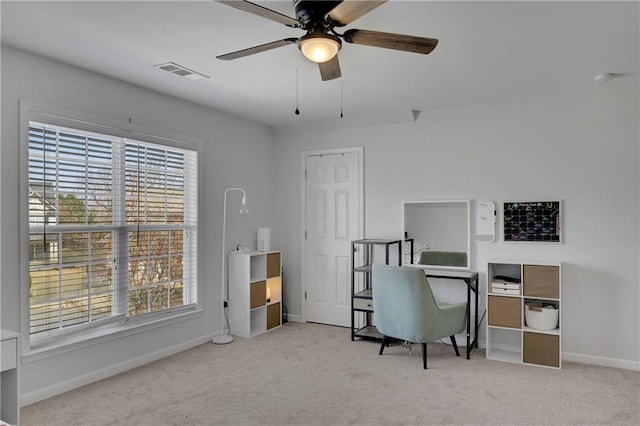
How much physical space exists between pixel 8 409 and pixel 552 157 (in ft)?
14.9

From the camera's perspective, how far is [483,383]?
3.35 metres

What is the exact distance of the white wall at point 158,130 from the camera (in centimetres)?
286

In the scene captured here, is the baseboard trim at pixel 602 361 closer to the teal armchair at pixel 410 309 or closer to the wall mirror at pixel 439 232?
the teal armchair at pixel 410 309

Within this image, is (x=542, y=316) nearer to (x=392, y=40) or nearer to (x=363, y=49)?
(x=363, y=49)

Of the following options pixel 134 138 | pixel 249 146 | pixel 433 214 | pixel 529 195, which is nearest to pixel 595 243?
pixel 529 195

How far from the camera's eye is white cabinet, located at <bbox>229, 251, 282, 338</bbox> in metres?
4.61

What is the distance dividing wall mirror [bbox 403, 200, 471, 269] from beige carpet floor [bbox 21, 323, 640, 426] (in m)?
0.93

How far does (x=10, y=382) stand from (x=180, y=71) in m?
2.35

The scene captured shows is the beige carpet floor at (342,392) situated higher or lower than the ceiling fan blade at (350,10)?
lower

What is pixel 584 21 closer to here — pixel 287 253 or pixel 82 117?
pixel 82 117

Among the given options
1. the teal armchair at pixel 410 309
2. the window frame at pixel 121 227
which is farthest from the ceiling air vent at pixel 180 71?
the teal armchair at pixel 410 309

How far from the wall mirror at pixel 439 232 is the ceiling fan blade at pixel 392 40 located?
2.48 meters

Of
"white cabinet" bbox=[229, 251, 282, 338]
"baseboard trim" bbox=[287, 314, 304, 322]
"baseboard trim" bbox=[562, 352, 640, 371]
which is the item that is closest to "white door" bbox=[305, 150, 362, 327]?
"baseboard trim" bbox=[287, 314, 304, 322]

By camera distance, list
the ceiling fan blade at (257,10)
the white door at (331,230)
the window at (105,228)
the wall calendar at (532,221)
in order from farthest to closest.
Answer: the white door at (331,230)
the wall calendar at (532,221)
the window at (105,228)
the ceiling fan blade at (257,10)
